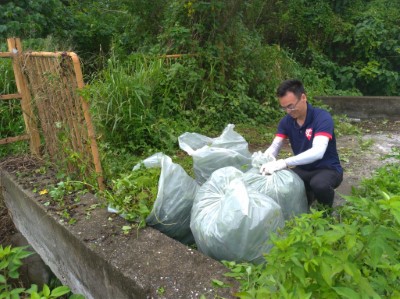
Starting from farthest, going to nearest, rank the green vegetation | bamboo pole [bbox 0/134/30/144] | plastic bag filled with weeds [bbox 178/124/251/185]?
bamboo pole [bbox 0/134/30/144] < plastic bag filled with weeds [bbox 178/124/251/185] < the green vegetation

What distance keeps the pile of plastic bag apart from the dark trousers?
0.11 meters

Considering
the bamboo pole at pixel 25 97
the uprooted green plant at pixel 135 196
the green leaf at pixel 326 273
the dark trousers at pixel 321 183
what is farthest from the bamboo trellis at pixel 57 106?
the green leaf at pixel 326 273

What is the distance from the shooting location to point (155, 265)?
205 centimetres

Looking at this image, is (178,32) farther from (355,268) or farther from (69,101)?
(355,268)

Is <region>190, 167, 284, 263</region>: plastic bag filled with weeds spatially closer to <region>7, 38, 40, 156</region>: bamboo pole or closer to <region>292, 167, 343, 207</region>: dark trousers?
<region>292, 167, 343, 207</region>: dark trousers

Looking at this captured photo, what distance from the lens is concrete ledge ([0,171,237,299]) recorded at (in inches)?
74.5

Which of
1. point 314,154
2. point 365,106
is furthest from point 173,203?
point 365,106

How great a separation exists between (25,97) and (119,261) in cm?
250

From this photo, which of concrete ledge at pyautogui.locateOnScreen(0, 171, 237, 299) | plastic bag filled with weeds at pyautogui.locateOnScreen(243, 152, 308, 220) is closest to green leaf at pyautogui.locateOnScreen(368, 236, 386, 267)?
concrete ledge at pyautogui.locateOnScreen(0, 171, 237, 299)

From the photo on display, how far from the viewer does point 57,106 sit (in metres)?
3.31

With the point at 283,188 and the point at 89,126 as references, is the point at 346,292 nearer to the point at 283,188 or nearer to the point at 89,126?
the point at 283,188

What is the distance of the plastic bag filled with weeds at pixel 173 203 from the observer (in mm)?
2514

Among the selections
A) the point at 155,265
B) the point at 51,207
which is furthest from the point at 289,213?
the point at 51,207

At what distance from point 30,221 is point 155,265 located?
1761mm
